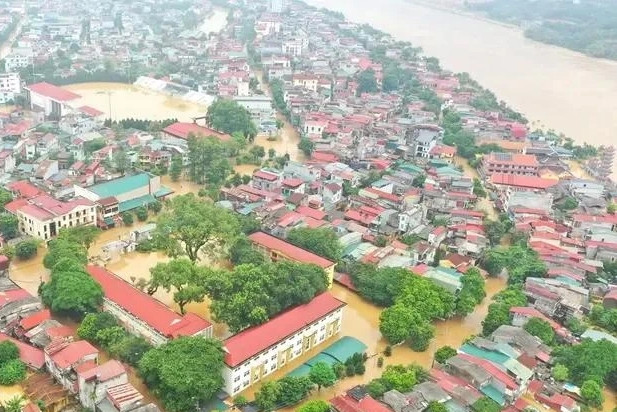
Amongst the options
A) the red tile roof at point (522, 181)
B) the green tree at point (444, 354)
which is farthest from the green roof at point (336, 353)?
the red tile roof at point (522, 181)

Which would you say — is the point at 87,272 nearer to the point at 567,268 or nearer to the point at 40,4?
the point at 567,268

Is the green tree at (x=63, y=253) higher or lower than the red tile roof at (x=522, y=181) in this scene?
lower

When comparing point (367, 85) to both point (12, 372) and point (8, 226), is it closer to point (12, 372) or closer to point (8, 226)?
point (8, 226)

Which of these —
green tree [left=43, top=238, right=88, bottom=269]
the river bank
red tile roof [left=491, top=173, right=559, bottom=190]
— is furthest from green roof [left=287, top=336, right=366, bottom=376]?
the river bank

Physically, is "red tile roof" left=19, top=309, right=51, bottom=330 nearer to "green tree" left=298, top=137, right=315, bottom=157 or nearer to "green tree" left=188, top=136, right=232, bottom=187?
"green tree" left=188, top=136, right=232, bottom=187

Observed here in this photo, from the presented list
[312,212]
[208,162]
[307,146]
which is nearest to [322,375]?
[312,212]

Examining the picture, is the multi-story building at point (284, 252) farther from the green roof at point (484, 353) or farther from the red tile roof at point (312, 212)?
the green roof at point (484, 353)
